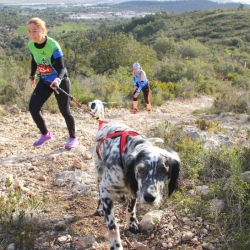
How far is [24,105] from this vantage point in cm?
741

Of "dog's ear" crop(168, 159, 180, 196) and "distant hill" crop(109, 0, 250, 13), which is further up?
"distant hill" crop(109, 0, 250, 13)

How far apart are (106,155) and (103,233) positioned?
80cm

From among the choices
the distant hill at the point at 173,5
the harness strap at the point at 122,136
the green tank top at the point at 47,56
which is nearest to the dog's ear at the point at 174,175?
the harness strap at the point at 122,136

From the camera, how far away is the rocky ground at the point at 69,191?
9.93 feet

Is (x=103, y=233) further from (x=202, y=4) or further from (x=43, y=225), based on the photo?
(x=202, y=4)

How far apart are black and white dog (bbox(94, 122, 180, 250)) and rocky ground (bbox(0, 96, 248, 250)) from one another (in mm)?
250

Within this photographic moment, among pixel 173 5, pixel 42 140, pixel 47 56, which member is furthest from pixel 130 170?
pixel 173 5

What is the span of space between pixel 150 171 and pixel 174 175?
13.0 inches

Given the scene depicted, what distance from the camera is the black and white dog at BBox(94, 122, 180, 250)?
2.46 m

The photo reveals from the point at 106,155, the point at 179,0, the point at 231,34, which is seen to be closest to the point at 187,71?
the point at 106,155

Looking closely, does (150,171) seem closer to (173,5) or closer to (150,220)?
(150,220)

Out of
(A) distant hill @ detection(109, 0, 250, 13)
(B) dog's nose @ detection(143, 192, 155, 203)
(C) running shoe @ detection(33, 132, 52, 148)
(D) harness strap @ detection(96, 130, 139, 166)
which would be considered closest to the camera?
(B) dog's nose @ detection(143, 192, 155, 203)

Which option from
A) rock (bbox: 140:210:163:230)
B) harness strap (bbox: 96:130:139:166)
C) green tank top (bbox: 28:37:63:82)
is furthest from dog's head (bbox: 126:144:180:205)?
green tank top (bbox: 28:37:63:82)

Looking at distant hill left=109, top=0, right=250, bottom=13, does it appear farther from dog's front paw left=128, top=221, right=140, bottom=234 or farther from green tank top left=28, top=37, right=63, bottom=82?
dog's front paw left=128, top=221, right=140, bottom=234
